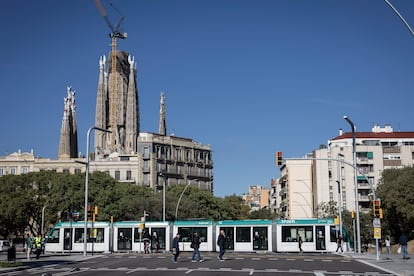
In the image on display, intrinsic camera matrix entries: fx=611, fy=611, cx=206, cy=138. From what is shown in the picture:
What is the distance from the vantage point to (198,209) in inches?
3263

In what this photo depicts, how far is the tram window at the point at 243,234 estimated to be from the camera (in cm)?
4466

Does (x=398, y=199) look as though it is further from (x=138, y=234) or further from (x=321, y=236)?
(x=138, y=234)

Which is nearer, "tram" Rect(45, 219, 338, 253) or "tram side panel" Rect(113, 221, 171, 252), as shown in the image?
"tram" Rect(45, 219, 338, 253)

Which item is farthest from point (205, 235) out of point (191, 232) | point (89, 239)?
point (89, 239)

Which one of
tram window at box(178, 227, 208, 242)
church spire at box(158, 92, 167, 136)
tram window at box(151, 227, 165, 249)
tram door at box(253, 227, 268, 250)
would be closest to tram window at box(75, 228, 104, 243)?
tram window at box(151, 227, 165, 249)

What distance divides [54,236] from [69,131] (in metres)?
91.9

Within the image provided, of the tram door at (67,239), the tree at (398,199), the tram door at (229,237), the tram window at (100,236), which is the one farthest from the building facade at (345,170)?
the tram door at (67,239)

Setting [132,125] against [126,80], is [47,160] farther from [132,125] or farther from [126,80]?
[126,80]

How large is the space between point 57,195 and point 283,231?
3505cm

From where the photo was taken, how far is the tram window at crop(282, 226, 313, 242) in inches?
1694

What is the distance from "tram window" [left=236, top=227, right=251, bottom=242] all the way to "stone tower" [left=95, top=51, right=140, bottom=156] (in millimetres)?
82879

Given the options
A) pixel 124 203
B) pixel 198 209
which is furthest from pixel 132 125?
pixel 124 203

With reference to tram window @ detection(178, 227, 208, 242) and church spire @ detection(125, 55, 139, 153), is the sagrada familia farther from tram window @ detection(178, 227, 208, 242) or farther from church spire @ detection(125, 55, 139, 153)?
tram window @ detection(178, 227, 208, 242)

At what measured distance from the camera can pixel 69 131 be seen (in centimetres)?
13825
